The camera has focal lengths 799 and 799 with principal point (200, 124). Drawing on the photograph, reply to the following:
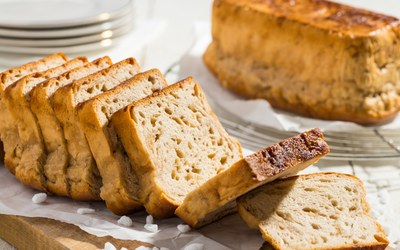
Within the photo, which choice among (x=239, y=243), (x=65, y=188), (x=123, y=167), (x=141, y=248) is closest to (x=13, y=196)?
(x=65, y=188)

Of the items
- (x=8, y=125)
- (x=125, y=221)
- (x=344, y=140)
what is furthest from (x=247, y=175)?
(x=344, y=140)

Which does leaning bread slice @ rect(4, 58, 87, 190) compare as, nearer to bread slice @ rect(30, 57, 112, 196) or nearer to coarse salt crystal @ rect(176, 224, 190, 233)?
bread slice @ rect(30, 57, 112, 196)

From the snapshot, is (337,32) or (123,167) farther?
(337,32)

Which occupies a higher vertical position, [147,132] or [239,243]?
[147,132]

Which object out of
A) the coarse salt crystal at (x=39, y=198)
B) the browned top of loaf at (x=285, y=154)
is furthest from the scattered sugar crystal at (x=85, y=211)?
the browned top of loaf at (x=285, y=154)

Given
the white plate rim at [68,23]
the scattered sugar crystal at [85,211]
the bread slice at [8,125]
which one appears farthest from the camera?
the white plate rim at [68,23]

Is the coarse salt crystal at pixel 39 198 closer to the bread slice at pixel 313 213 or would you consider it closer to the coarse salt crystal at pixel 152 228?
the coarse salt crystal at pixel 152 228

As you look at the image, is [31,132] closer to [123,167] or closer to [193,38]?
[123,167]
